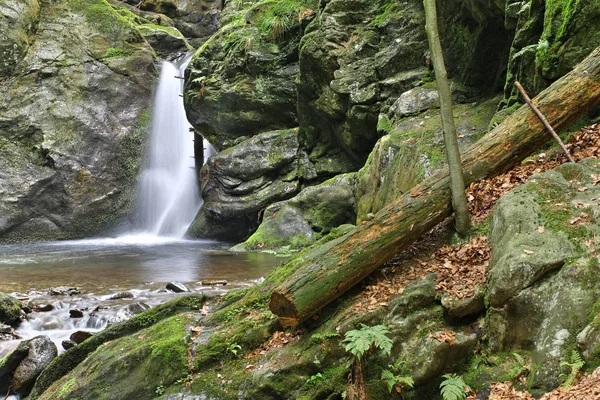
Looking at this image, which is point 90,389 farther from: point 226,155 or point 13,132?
point 13,132

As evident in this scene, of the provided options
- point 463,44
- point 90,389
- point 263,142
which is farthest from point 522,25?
point 263,142

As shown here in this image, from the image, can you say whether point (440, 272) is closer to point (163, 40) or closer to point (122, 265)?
point (122, 265)

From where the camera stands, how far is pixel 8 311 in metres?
8.08

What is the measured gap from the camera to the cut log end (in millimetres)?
4801

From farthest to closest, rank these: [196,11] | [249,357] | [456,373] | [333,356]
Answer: [196,11]
[249,357]
[333,356]
[456,373]

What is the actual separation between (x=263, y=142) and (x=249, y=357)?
1490 cm

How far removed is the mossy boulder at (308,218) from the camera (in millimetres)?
14656

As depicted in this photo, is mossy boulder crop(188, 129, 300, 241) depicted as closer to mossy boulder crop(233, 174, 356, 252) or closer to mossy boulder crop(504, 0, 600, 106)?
mossy boulder crop(233, 174, 356, 252)

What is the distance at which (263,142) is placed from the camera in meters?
19.3

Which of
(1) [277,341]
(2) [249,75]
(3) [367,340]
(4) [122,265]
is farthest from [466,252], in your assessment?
(2) [249,75]

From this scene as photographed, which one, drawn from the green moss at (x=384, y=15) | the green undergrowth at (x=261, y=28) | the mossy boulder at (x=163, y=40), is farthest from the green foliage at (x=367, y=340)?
the mossy boulder at (x=163, y=40)

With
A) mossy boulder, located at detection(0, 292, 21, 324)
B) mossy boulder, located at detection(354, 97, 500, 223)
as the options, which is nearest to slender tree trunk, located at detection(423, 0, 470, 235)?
mossy boulder, located at detection(354, 97, 500, 223)

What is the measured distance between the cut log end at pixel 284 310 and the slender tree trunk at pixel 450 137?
2.06 meters

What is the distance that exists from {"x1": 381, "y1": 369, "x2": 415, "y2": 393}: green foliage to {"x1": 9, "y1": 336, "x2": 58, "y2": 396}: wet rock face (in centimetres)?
481
